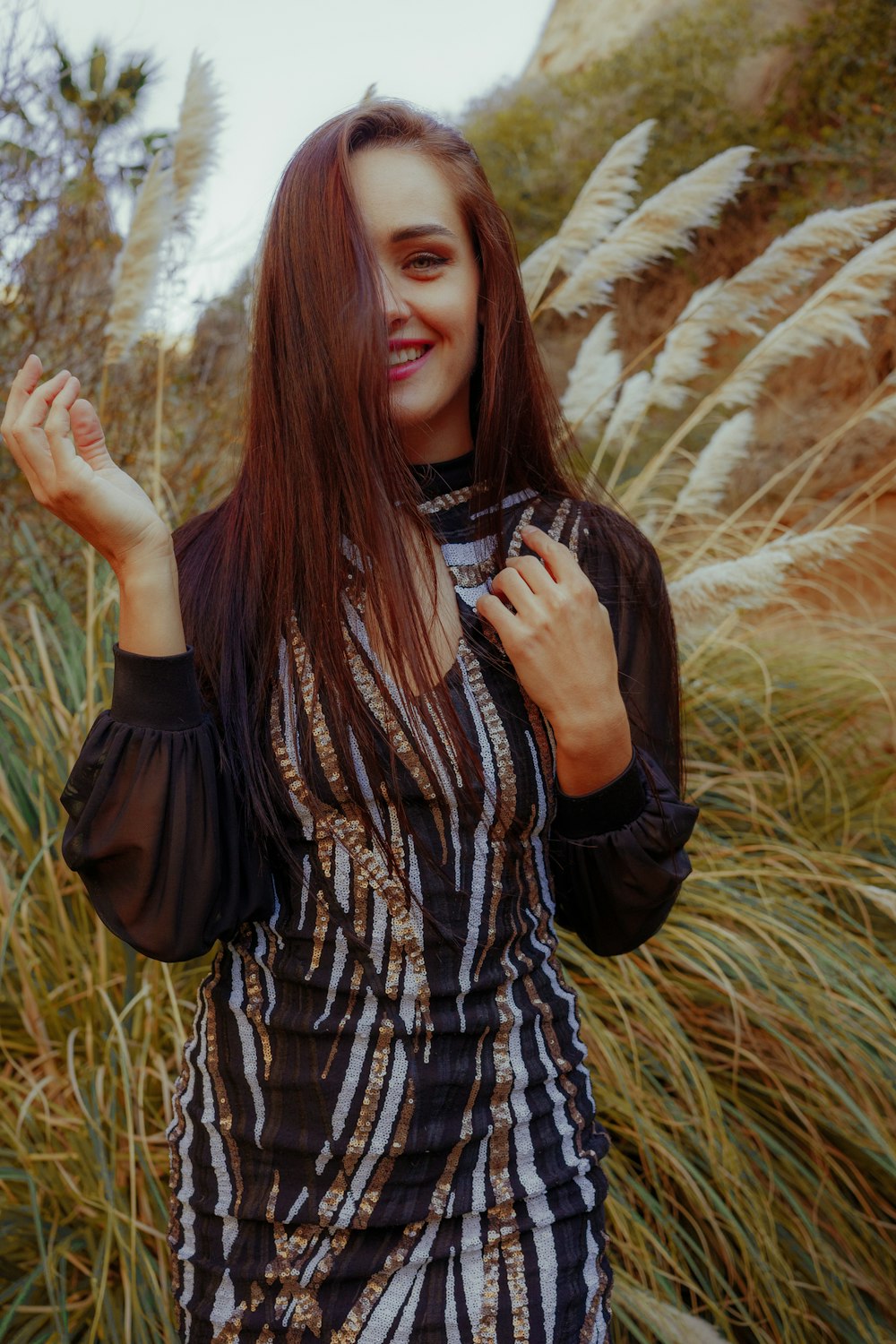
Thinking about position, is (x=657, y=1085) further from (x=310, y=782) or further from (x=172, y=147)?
(x=172, y=147)

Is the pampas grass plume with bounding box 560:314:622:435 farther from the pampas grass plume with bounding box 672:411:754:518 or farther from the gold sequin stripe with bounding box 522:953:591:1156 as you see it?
the gold sequin stripe with bounding box 522:953:591:1156

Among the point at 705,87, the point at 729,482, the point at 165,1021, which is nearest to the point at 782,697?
the point at 729,482

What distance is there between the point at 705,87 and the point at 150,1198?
24.1 ft

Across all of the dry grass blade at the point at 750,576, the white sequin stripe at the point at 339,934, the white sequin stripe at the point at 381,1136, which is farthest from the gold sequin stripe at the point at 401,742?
the dry grass blade at the point at 750,576

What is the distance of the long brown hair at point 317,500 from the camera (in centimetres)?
116

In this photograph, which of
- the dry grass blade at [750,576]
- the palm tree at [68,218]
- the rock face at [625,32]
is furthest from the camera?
the rock face at [625,32]

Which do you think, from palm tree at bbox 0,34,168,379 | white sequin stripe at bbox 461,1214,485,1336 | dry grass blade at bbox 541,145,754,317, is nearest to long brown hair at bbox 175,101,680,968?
white sequin stripe at bbox 461,1214,485,1336

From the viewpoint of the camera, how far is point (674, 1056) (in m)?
2.11

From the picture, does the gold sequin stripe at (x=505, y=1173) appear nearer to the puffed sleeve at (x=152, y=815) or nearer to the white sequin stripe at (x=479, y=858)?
the white sequin stripe at (x=479, y=858)

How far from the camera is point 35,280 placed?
12.9 feet

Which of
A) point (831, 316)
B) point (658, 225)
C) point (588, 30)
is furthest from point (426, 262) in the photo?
point (588, 30)

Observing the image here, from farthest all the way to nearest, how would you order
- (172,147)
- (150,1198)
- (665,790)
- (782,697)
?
(782,697) < (172,147) < (150,1198) < (665,790)

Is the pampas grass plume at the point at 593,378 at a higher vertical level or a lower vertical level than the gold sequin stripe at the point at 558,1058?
higher

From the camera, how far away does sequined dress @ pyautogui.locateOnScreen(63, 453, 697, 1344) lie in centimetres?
107
